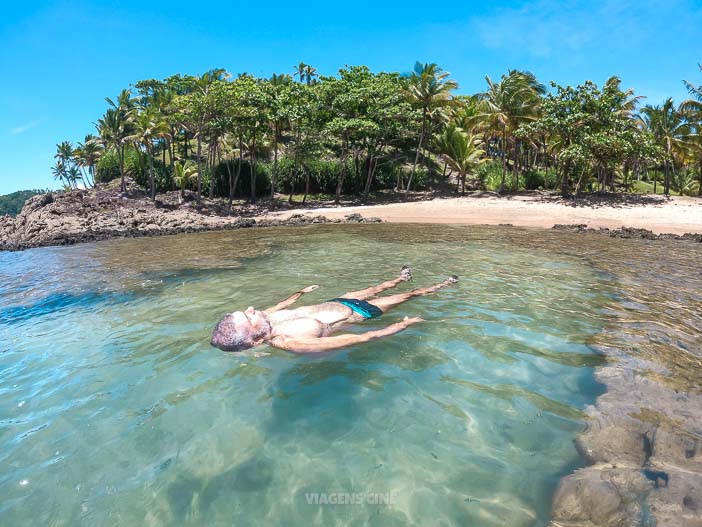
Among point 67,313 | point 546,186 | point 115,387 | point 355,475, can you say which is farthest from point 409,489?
point 546,186

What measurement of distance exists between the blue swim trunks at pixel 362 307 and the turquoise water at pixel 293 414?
16cm

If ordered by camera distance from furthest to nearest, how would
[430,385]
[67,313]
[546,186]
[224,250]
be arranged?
[546,186] → [224,250] → [67,313] → [430,385]

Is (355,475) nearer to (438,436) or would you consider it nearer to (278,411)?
(438,436)

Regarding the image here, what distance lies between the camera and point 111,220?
2400 cm

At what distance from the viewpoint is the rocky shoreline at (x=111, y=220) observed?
2122cm

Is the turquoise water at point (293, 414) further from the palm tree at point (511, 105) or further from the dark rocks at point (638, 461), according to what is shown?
the palm tree at point (511, 105)

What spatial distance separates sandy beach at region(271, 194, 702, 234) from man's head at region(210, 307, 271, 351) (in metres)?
19.5

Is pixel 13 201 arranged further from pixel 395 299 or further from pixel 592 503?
pixel 592 503

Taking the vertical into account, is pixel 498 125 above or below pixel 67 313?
above

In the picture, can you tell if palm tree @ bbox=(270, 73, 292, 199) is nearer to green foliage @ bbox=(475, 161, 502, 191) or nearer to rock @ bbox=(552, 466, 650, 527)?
green foliage @ bbox=(475, 161, 502, 191)

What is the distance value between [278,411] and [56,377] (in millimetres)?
2960

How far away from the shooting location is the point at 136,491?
2.75m

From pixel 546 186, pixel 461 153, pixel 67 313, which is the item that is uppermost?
pixel 461 153

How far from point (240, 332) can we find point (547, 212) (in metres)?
23.6
